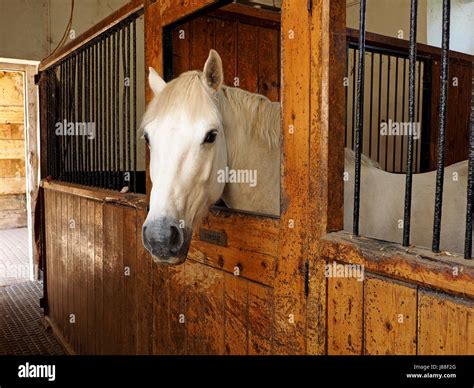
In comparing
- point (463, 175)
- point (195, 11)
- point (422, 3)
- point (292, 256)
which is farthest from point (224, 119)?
point (422, 3)

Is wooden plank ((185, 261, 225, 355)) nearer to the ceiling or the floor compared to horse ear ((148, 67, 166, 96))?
nearer to the floor

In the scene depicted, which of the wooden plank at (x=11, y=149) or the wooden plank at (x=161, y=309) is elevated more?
the wooden plank at (x=11, y=149)

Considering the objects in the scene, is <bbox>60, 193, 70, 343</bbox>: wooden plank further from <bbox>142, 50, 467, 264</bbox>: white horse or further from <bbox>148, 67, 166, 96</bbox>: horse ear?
<bbox>142, 50, 467, 264</bbox>: white horse

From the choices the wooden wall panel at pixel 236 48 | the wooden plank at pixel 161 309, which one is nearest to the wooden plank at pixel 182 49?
the wooden wall panel at pixel 236 48

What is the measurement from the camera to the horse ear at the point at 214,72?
137 cm

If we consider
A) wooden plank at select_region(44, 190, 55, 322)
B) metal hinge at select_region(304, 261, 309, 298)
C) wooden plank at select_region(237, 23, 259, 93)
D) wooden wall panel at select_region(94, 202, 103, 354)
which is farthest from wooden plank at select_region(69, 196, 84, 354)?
metal hinge at select_region(304, 261, 309, 298)

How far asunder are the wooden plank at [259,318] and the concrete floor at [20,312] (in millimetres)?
2222

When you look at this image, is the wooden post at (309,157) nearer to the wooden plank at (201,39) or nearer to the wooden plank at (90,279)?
the wooden plank at (201,39)

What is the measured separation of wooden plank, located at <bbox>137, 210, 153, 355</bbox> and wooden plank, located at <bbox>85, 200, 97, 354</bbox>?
24.8 inches

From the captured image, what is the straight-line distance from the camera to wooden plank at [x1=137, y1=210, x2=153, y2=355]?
6.16 ft

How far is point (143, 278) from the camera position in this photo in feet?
6.32

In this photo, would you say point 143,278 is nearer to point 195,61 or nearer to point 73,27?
point 195,61

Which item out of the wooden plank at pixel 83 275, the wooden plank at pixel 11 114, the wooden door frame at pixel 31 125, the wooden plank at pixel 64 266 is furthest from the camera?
the wooden plank at pixel 11 114
